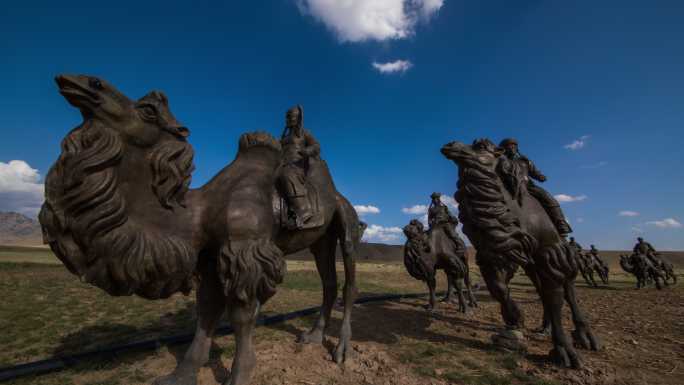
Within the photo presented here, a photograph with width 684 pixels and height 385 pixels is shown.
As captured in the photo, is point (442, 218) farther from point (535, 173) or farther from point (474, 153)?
point (474, 153)

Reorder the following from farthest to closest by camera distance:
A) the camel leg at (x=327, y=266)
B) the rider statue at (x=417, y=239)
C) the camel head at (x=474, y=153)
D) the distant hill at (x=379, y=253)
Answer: the distant hill at (x=379, y=253) < the rider statue at (x=417, y=239) < the camel leg at (x=327, y=266) < the camel head at (x=474, y=153)

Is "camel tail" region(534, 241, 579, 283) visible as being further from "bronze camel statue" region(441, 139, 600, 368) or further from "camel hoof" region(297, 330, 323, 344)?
"camel hoof" region(297, 330, 323, 344)

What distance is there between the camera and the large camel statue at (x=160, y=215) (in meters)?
2.52

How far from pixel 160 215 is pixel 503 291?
434 cm

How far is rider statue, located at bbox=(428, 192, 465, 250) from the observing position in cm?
968

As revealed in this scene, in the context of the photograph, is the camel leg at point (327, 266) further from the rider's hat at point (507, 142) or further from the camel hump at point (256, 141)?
the rider's hat at point (507, 142)

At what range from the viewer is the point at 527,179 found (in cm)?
512

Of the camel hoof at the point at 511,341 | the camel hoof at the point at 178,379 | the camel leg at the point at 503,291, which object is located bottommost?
the camel hoof at the point at 178,379

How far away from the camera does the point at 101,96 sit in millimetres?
2646

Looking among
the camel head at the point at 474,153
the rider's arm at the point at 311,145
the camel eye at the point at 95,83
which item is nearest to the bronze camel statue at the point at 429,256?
the camel head at the point at 474,153

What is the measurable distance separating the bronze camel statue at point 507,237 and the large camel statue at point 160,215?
2.37 meters

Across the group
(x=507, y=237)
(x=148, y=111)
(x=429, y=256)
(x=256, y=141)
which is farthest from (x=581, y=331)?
(x=148, y=111)

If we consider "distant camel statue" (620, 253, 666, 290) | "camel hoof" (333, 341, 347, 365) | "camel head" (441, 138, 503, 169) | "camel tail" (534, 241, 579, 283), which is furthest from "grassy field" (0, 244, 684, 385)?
"distant camel statue" (620, 253, 666, 290)

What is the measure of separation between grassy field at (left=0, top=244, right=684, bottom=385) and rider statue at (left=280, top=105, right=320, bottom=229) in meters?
1.93
